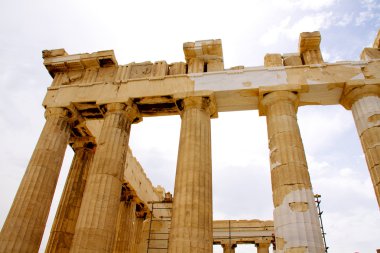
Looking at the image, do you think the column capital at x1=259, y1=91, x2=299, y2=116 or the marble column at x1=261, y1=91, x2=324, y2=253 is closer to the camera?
the marble column at x1=261, y1=91, x2=324, y2=253

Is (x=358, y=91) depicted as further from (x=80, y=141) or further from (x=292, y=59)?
(x=80, y=141)

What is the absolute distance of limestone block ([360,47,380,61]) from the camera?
1440 cm

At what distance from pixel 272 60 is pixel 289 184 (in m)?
6.60

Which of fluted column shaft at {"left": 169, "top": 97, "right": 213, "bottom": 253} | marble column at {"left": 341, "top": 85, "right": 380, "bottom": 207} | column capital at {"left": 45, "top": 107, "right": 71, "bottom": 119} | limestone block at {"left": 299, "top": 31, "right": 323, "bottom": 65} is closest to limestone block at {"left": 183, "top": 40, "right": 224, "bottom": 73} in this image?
fluted column shaft at {"left": 169, "top": 97, "right": 213, "bottom": 253}

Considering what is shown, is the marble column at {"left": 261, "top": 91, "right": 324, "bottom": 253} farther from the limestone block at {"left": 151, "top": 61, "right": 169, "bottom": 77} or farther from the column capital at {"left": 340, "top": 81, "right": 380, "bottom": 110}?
the limestone block at {"left": 151, "top": 61, "right": 169, "bottom": 77}

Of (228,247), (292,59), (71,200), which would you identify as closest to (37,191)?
(71,200)

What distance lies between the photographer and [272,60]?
15031 millimetres

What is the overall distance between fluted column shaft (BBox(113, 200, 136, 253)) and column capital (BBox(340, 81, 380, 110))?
1573 cm

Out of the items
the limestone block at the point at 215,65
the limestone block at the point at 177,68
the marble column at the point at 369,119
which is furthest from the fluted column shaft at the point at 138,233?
the marble column at the point at 369,119

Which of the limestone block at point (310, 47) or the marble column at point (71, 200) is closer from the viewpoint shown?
the limestone block at point (310, 47)

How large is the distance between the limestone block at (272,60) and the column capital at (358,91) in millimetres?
3200

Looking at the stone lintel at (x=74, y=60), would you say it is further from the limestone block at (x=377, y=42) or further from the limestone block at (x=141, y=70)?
the limestone block at (x=377, y=42)

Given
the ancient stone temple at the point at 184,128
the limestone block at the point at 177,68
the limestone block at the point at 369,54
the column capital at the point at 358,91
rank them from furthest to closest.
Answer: the limestone block at the point at 177,68, the limestone block at the point at 369,54, the column capital at the point at 358,91, the ancient stone temple at the point at 184,128

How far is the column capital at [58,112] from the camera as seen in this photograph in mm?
15242
